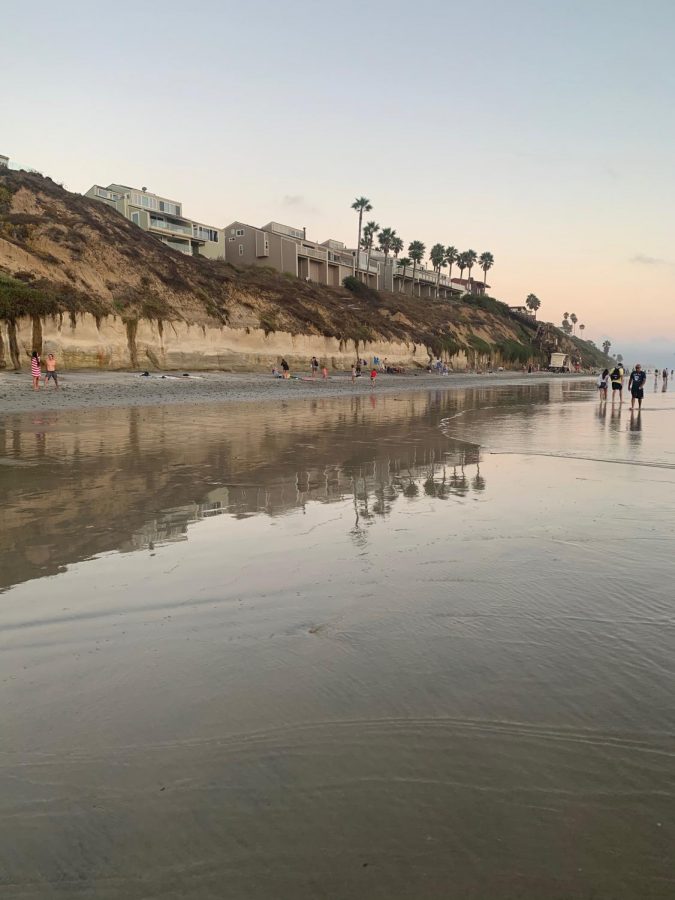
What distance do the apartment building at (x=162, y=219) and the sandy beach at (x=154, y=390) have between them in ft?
99.9

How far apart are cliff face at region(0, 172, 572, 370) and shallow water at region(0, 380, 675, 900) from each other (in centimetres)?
2947

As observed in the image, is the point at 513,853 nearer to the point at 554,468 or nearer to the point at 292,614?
the point at 292,614

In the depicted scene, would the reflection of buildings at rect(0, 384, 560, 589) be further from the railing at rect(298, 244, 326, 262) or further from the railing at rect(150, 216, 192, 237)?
the railing at rect(298, 244, 326, 262)

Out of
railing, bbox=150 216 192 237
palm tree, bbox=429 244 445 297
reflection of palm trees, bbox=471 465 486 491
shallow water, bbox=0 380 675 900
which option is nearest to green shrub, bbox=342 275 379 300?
railing, bbox=150 216 192 237

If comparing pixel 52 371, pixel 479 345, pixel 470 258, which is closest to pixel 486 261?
pixel 470 258

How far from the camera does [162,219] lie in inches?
2594

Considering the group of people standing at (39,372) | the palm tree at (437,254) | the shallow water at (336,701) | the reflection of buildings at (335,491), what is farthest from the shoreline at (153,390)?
the palm tree at (437,254)

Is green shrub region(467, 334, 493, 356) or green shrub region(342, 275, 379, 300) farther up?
green shrub region(342, 275, 379, 300)

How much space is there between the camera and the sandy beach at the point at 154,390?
78.6 ft

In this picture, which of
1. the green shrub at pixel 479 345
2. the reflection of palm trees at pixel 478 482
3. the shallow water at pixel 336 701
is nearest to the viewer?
the shallow water at pixel 336 701

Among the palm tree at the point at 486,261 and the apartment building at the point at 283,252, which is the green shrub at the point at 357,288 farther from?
the palm tree at the point at 486,261

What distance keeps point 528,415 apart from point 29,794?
74.7ft

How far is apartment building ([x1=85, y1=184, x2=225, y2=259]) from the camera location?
63406 mm

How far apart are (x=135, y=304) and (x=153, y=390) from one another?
1256cm
